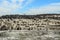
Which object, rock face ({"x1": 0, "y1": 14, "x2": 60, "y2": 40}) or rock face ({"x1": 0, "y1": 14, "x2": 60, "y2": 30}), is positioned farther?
rock face ({"x1": 0, "y1": 14, "x2": 60, "y2": 30})

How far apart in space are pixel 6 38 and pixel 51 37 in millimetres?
3086

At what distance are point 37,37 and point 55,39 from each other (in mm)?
1200

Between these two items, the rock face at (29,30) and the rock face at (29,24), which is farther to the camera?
the rock face at (29,24)

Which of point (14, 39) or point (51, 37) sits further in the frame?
point (51, 37)

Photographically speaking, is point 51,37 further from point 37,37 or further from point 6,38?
point 6,38

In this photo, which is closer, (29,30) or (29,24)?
(29,30)

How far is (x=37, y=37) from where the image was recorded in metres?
16.2

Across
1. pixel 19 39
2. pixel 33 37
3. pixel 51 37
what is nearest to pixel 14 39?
pixel 19 39

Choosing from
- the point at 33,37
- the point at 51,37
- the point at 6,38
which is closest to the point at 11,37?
the point at 6,38

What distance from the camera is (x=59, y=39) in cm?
1622

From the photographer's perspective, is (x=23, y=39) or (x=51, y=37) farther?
(x=51, y=37)

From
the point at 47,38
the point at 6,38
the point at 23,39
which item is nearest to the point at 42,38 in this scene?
the point at 47,38

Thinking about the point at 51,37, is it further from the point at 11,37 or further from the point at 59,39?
the point at 11,37

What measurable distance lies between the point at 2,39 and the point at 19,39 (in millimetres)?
1167
